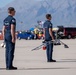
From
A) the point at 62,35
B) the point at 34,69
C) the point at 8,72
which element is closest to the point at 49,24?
the point at 34,69

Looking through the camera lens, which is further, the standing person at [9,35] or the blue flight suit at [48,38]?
the blue flight suit at [48,38]

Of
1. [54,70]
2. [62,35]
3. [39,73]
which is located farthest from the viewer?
[62,35]

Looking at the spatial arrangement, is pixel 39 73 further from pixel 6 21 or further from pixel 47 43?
pixel 47 43

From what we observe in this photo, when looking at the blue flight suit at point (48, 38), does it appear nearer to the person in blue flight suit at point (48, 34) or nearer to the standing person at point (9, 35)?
the person in blue flight suit at point (48, 34)

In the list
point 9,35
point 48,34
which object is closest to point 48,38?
point 48,34

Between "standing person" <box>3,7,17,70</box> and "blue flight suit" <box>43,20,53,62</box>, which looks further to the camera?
"blue flight suit" <box>43,20,53,62</box>

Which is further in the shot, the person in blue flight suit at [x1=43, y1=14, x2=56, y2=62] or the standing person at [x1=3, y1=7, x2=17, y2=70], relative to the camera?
the person in blue flight suit at [x1=43, y1=14, x2=56, y2=62]

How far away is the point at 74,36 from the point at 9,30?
6506 centimetres

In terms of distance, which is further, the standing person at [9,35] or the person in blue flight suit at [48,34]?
the person in blue flight suit at [48,34]

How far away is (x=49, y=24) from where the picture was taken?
20.1 meters

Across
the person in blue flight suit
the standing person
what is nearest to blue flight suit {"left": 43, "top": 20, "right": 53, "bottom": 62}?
the person in blue flight suit

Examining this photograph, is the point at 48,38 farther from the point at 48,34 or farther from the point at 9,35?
the point at 9,35

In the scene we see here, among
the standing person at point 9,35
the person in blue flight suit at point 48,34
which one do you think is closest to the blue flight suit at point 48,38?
the person in blue flight suit at point 48,34

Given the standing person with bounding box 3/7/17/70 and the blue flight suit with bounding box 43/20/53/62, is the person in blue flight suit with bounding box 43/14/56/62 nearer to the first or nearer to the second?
the blue flight suit with bounding box 43/20/53/62
